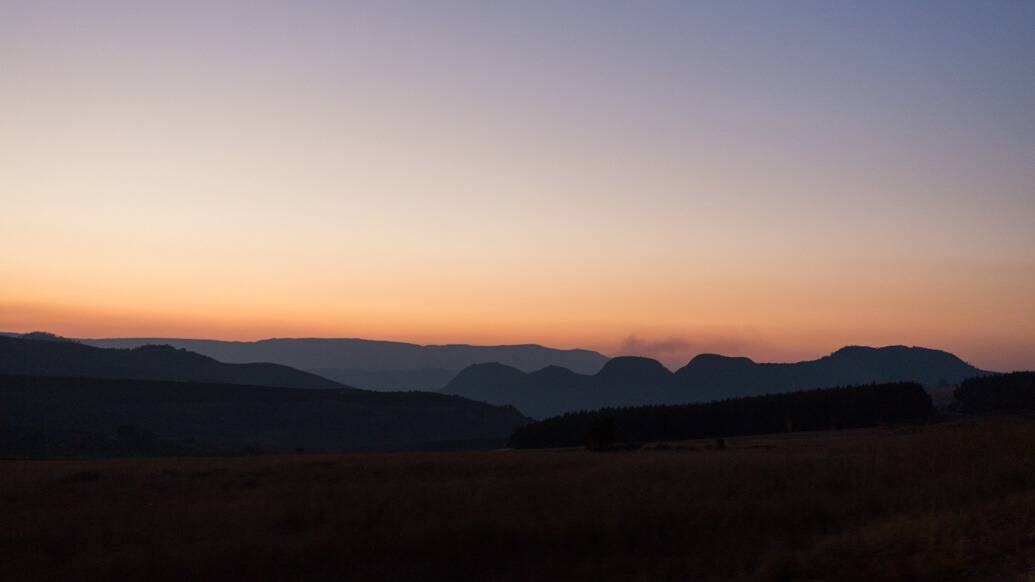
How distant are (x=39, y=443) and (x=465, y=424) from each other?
80920mm

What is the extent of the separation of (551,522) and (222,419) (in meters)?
125

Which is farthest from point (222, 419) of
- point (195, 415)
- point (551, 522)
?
point (551, 522)

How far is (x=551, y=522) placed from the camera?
1487 cm

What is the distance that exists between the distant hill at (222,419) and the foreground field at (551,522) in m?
69.5

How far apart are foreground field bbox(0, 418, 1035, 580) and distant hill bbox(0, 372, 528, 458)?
228 ft

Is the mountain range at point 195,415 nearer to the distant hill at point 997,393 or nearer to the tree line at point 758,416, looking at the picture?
the tree line at point 758,416

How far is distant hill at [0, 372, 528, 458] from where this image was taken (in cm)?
9306

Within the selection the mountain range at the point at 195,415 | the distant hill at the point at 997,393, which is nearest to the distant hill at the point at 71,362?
the mountain range at the point at 195,415

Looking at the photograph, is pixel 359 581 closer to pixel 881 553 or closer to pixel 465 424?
pixel 881 553

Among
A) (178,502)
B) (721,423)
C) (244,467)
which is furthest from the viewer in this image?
(721,423)

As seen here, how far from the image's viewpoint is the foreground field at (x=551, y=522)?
1214 centimetres

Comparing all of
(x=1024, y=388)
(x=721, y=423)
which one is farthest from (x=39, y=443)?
(x=1024, y=388)

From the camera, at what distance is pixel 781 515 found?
15922mm

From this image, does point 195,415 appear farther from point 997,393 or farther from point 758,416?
point 997,393
